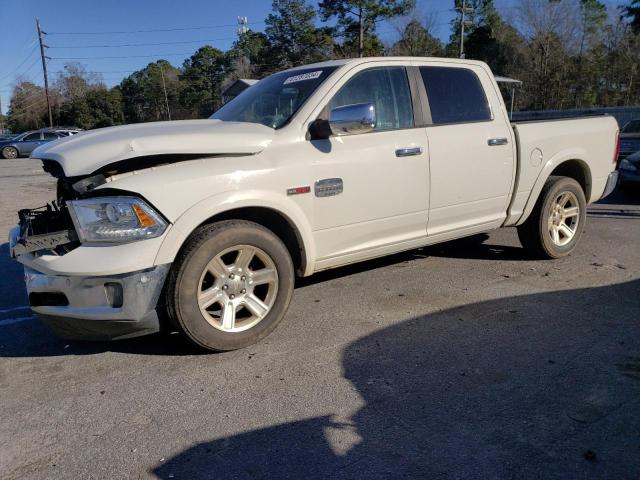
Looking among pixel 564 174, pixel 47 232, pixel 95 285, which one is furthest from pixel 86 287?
pixel 564 174

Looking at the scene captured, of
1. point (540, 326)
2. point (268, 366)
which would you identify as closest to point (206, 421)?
point (268, 366)

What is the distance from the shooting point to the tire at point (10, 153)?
28984 millimetres

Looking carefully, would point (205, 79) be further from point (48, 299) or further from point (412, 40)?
point (48, 299)

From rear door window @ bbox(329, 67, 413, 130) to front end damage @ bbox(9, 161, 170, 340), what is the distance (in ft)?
6.62

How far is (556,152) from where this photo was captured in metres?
5.40

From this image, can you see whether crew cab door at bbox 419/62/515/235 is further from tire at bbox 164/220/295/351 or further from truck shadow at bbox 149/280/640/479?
tire at bbox 164/220/295/351

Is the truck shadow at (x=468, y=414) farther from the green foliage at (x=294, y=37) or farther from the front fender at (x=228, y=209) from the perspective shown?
the green foliage at (x=294, y=37)

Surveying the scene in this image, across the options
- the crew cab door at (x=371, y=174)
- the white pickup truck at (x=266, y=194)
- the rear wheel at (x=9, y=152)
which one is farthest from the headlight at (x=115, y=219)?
the rear wheel at (x=9, y=152)

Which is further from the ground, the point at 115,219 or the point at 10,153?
the point at 10,153

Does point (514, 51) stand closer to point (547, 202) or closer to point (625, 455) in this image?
point (547, 202)

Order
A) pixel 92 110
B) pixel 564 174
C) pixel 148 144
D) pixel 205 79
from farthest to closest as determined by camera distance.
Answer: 1. pixel 205 79
2. pixel 92 110
3. pixel 564 174
4. pixel 148 144

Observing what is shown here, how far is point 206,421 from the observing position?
2797mm

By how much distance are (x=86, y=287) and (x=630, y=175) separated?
9862mm

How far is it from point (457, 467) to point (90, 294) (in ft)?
7.35
